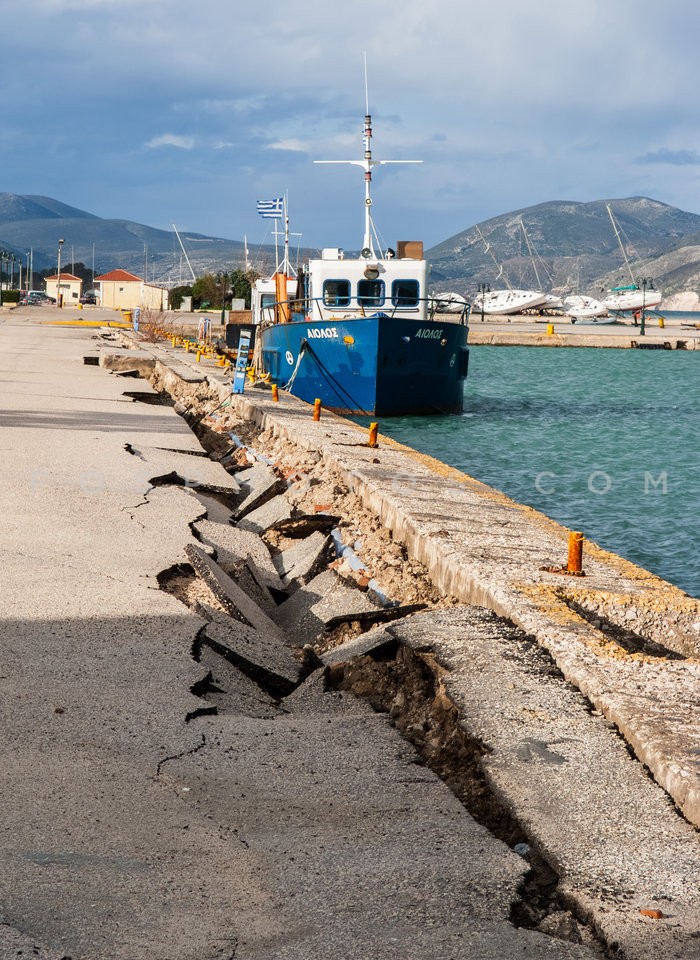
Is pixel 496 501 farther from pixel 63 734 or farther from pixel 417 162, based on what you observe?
pixel 417 162

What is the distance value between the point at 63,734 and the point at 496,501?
5.71 meters

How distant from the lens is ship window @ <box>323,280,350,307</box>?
25547 millimetres

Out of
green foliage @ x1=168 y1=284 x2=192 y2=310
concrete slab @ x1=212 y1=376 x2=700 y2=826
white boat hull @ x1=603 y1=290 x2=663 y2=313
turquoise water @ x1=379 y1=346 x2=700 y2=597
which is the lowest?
turquoise water @ x1=379 y1=346 x2=700 y2=597

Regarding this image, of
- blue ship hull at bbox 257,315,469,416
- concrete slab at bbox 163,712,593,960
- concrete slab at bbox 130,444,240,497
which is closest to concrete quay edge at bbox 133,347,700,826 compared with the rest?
concrete slab at bbox 163,712,593,960

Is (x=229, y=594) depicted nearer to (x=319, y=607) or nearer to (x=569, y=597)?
(x=319, y=607)

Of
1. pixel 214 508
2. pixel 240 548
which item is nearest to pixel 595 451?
pixel 214 508

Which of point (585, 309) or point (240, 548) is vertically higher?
point (585, 309)

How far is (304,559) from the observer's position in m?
8.45

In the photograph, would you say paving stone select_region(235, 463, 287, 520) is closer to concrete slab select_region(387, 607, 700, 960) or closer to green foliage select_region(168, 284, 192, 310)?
concrete slab select_region(387, 607, 700, 960)

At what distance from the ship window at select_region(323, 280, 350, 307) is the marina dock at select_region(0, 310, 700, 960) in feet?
57.5

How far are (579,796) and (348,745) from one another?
92 centimetres

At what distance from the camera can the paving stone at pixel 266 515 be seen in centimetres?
1022

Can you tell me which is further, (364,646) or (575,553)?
(575,553)

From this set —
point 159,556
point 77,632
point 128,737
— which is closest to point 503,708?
point 128,737
